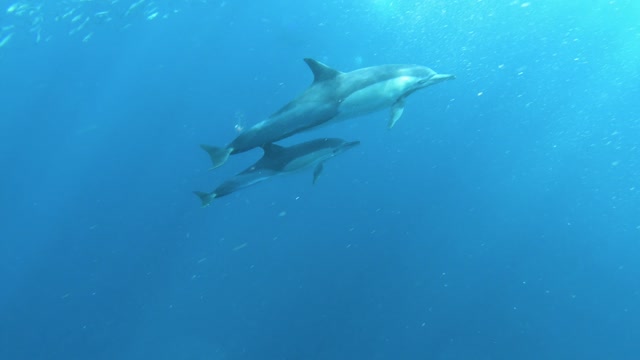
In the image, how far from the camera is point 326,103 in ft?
22.7

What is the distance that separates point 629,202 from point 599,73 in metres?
A: 10.8

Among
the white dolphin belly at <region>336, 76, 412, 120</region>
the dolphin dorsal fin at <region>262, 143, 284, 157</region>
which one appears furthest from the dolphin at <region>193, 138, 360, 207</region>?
the white dolphin belly at <region>336, 76, 412, 120</region>

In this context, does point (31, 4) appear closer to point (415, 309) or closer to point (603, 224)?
point (415, 309)

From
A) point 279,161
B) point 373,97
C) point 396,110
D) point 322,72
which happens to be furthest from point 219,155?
point 396,110

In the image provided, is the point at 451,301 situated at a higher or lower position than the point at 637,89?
higher

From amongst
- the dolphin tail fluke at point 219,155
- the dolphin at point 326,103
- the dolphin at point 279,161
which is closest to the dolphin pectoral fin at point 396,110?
the dolphin at point 326,103

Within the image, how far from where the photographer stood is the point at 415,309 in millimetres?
15008

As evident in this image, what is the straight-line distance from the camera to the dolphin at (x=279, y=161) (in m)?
→ 7.72

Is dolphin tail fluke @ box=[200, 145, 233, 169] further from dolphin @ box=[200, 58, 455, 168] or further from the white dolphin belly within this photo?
the white dolphin belly

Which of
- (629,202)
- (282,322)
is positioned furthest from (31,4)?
(629,202)

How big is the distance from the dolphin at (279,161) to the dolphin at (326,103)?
1.53 ft

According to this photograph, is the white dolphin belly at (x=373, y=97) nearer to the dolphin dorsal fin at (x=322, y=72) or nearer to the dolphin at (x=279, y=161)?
the dolphin dorsal fin at (x=322, y=72)

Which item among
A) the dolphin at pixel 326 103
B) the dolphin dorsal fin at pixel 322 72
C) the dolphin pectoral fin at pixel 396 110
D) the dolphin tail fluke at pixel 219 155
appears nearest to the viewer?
the dolphin at pixel 326 103

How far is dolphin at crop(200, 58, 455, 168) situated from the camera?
271 inches
